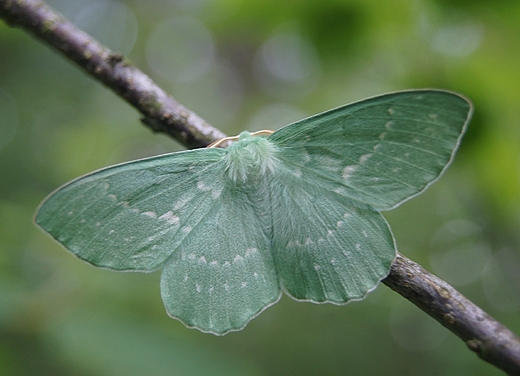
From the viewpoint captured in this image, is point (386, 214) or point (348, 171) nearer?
point (348, 171)

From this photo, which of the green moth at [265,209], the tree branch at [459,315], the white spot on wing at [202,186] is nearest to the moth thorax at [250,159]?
the green moth at [265,209]

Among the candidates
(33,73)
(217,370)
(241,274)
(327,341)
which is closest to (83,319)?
(217,370)

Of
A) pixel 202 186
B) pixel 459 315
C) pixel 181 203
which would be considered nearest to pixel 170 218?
pixel 181 203

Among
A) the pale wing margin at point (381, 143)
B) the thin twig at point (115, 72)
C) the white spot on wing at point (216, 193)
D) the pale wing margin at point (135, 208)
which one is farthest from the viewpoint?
the thin twig at point (115, 72)

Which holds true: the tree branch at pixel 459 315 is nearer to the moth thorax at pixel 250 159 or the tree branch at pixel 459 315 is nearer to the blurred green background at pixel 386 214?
the moth thorax at pixel 250 159

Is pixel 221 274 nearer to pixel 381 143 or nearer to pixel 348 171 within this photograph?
pixel 348 171

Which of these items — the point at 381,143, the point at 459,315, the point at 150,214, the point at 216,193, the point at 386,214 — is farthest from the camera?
the point at 386,214
